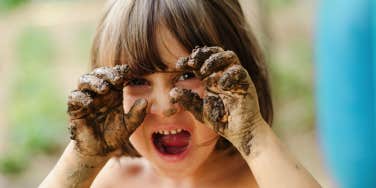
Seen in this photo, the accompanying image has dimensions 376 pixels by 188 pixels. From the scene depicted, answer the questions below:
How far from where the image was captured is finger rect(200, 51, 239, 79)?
1.01m

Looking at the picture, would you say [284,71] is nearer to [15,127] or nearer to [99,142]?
[15,127]

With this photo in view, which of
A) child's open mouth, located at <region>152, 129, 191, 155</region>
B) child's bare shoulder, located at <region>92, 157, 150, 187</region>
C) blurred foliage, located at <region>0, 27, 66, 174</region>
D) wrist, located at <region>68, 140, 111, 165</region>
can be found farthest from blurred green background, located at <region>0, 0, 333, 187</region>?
wrist, located at <region>68, 140, 111, 165</region>

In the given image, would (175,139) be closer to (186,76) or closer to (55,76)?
(186,76)

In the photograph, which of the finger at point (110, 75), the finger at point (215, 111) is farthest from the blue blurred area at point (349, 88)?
the finger at point (110, 75)

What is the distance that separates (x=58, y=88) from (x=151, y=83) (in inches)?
66.8

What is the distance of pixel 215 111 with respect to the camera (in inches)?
41.3

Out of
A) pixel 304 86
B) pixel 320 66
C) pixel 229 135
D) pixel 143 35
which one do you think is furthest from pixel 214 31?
pixel 304 86

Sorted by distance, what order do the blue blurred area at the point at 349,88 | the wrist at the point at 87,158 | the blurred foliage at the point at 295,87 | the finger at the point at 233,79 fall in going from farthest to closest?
the blurred foliage at the point at 295,87
the blue blurred area at the point at 349,88
the wrist at the point at 87,158
the finger at the point at 233,79

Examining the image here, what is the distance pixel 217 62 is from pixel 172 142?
0.85ft

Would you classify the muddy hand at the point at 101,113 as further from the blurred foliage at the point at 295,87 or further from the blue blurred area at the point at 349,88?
the blurred foliage at the point at 295,87

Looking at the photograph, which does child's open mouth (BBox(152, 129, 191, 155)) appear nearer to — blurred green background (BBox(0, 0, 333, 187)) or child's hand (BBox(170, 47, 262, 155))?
child's hand (BBox(170, 47, 262, 155))

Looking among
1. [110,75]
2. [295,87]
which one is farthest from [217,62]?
[295,87]

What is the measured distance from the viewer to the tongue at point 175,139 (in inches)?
47.9

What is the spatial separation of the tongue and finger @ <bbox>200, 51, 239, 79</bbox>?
0.23 m
